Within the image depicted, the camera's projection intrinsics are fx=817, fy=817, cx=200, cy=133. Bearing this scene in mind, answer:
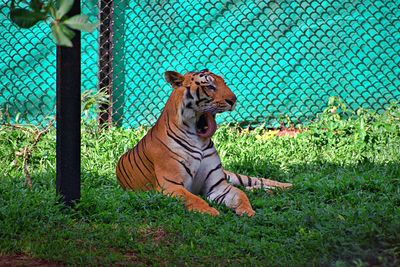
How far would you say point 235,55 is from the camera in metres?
9.11

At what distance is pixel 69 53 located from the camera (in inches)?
202

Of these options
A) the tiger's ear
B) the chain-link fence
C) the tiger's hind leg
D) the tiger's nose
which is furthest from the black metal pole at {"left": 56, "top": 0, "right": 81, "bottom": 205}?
the chain-link fence

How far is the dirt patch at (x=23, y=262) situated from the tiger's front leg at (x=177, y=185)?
4.89ft

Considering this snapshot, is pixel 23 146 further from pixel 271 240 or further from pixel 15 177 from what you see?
pixel 271 240

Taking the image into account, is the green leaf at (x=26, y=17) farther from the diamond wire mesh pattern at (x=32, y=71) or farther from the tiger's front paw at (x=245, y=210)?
the diamond wire mesh pattern at (x=32, y=71)

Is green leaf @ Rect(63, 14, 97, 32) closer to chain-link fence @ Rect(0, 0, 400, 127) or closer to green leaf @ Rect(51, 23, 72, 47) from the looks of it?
green leaf @ Rect(51, 23, 72, 47)

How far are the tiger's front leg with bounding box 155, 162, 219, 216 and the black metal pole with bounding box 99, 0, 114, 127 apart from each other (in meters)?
2.83

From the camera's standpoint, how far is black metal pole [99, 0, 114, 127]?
891 centimetres

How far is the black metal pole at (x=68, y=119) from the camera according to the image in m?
5.16

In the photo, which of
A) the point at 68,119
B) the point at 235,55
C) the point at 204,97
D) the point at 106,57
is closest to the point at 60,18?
the point at 68,119

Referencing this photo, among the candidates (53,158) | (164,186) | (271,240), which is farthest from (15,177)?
(271,240)

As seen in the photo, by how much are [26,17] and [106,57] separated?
6.34m

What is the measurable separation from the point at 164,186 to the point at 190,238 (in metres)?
1.06

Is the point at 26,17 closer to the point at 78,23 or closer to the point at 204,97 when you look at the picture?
the point at 78,23
